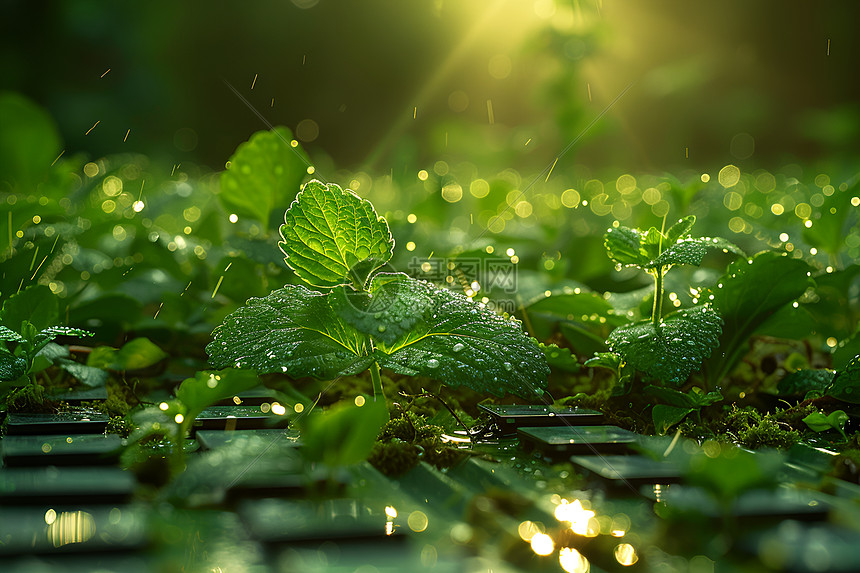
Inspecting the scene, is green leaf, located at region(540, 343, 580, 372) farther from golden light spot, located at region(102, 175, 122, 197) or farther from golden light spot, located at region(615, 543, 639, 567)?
golden light spot, located at region(102, 175, 122, 197)

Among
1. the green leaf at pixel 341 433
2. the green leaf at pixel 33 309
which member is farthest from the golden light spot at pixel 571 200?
the green leaf at pixel 341 433

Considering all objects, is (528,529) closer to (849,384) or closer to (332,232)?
(332,232)

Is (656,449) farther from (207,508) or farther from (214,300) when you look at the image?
(214,300)

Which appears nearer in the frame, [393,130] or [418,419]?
[418,419]

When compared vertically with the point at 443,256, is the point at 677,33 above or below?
above

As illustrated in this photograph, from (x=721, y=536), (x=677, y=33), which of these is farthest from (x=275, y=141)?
(x=677, y=33)

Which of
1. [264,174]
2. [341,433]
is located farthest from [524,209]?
[341,433]

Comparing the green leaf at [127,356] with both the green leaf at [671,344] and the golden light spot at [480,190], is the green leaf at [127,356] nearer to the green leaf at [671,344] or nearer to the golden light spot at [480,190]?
the green leaf at [671,344]
